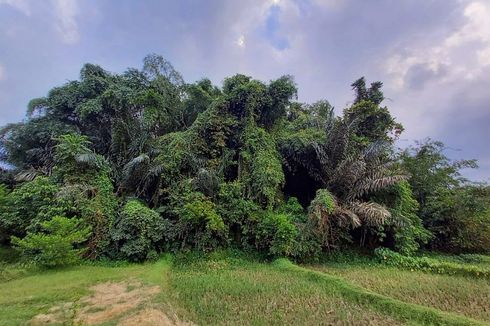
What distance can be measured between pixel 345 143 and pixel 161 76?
9529 mm

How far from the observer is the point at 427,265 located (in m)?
9.20

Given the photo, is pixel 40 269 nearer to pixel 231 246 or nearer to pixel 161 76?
pixel 231 246

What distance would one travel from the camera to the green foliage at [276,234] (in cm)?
1008

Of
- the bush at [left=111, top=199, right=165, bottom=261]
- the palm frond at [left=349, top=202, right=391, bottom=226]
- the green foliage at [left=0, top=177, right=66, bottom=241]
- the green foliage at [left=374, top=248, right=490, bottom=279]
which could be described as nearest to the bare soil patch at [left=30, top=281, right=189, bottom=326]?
the bush at [left=111, top=199, right=165, bottom=261]

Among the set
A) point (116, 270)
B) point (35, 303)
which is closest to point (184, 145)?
point (116, 270)

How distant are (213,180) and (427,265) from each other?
7.52m

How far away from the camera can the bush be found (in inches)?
404

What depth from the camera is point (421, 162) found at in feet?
43.3

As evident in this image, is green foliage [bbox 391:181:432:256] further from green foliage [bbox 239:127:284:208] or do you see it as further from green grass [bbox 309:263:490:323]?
green foliage [bbox 239:127:284:208]

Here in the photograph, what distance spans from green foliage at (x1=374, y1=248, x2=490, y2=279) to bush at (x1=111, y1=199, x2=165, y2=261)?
7678mm

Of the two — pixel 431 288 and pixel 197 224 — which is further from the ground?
pixel 197 224

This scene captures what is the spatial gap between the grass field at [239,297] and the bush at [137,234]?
0.92 m

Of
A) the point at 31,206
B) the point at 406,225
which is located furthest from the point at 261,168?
the point at 31,206

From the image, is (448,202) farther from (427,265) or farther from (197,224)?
(197,224)
